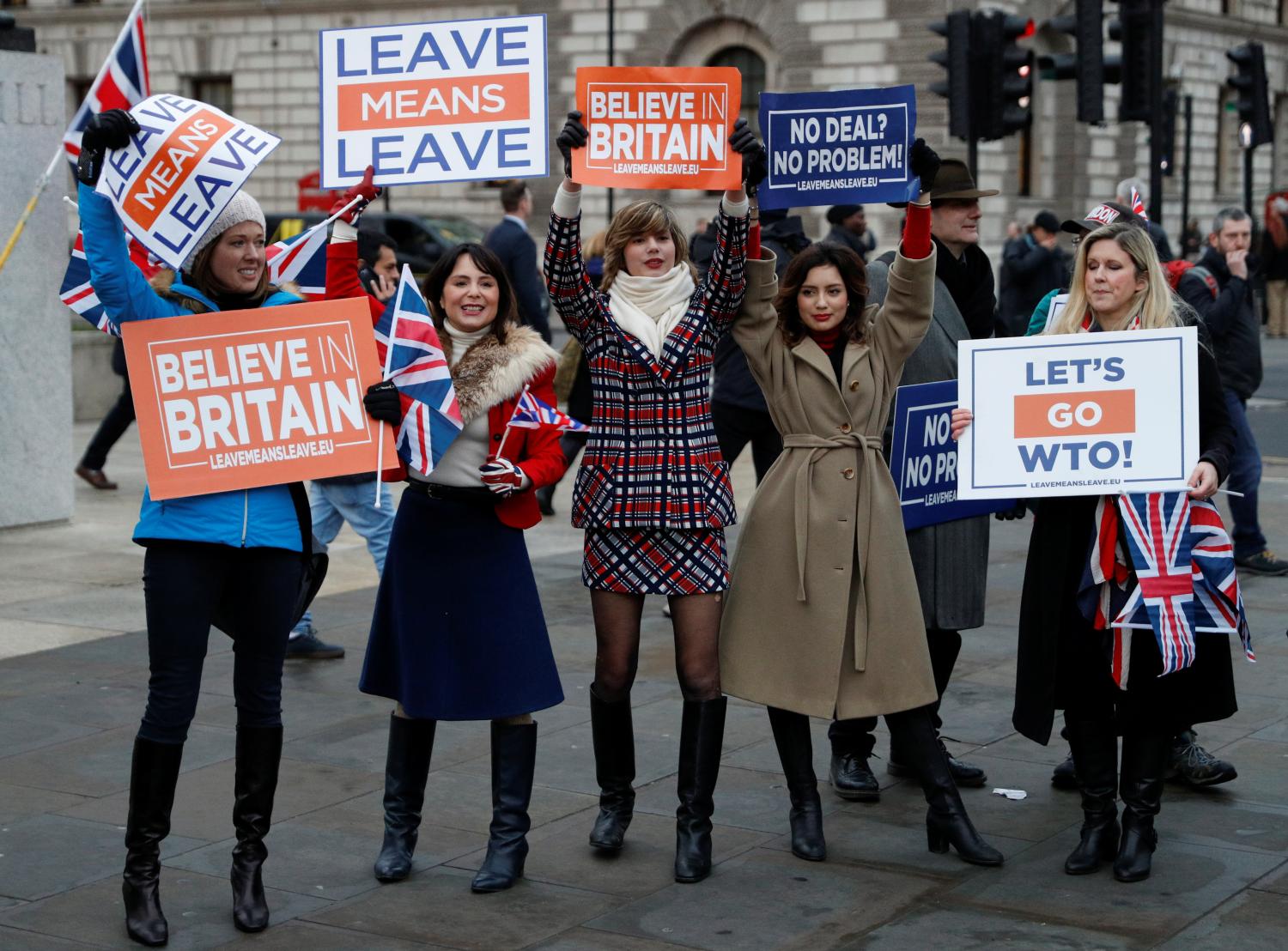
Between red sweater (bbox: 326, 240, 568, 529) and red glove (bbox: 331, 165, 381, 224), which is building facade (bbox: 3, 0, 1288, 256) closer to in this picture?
red glove (bbox: 331, 165, 381, 224)

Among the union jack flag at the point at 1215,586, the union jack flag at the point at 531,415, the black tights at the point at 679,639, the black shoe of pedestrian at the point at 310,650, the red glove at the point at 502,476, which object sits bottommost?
the black shoe of pedestrian at the point at 310,650

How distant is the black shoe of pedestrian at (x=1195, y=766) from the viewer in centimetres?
570

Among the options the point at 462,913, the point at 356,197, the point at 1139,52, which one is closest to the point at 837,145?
the point at 356,197

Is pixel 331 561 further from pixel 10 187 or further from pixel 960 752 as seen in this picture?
pixel 960 752

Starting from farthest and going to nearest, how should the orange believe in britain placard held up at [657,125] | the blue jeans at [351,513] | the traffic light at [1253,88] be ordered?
1. the traffic light at [1253,88]
2. the blue jeans at [351,513]
3. the orange believe in britain placard held up at [657,125]

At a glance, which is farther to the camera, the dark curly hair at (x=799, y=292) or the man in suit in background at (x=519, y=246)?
the man in suit in background at (x=519, y=246)

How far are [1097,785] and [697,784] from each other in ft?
3.54

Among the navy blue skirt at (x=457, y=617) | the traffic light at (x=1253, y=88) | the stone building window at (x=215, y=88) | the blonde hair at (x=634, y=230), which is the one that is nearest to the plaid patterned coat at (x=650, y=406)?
the blonde hair at (x=634, y=230)

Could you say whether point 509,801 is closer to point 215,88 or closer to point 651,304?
point 651,304

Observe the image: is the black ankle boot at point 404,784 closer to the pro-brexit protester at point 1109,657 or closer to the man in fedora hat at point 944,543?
the man in fedora hat at point 944,543

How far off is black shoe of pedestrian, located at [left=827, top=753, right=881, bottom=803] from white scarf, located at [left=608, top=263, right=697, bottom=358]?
59.4 inches

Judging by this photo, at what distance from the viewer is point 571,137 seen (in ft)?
16.6

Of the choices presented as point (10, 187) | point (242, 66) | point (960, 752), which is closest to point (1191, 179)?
point (242, 66)

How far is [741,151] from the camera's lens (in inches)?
202
